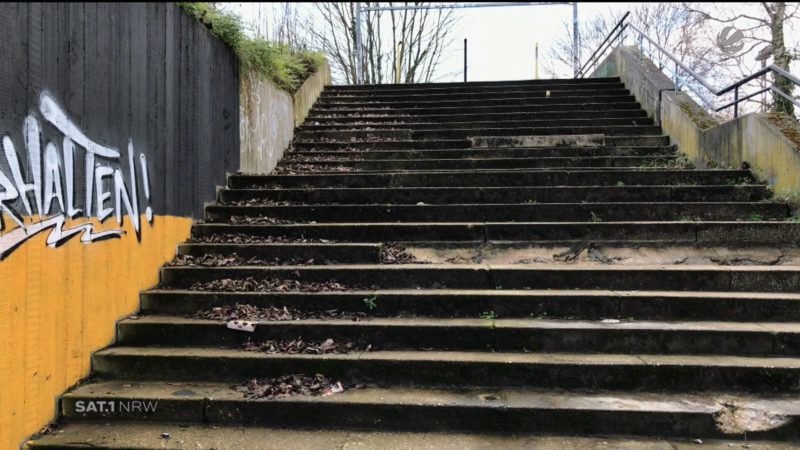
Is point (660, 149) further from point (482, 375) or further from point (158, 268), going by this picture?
point (158, 268)

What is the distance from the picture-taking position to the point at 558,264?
486 cm

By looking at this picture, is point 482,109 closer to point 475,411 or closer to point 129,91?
point 129,91

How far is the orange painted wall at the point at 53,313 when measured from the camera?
115 inches

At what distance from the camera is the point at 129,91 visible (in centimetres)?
425

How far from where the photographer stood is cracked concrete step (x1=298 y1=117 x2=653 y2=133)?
8.70 m

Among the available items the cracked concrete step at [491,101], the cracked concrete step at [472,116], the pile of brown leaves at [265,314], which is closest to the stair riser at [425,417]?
the pile of brown leaves at [265,314]

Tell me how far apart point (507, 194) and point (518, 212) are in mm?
427

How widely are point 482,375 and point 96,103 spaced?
12.5 feet

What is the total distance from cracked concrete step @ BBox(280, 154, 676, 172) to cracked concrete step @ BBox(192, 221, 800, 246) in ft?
6.60

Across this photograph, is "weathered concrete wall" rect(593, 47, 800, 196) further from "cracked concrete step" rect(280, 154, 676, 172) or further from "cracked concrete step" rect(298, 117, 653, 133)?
"cracked concrete step" rect(298, 117, 653, 133)

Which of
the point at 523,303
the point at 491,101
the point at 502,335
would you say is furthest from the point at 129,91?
the point at 491,101

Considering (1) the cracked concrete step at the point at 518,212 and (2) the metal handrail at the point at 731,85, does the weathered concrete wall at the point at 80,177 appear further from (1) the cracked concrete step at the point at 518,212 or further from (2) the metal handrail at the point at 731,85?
(2) the metal handrail at the point at 731,85

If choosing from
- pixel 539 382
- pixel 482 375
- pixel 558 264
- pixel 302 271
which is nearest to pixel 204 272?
pixel 302 271

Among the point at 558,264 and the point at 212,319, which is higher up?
the point at 558,264
